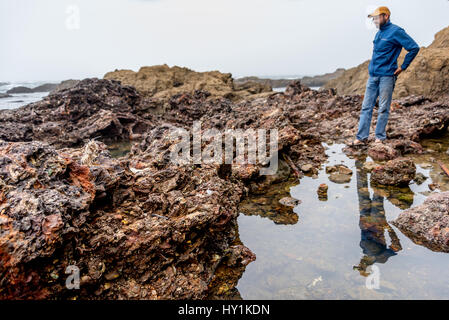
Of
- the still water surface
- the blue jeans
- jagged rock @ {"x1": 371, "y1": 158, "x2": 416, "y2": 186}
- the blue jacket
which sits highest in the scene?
the blue jacket

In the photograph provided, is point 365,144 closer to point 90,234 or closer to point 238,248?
point 238,248

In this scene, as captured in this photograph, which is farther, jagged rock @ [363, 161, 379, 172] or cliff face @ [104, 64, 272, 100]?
cliff face @ [104, 64, 272, 100]

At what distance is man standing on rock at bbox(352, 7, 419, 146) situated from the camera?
4883 millimetres

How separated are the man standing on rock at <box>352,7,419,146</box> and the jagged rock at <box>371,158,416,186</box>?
204 centimetres

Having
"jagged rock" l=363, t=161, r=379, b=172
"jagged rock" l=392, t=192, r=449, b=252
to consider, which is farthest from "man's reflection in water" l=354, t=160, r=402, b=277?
"jagged rock" l=363, t=161, r=379, b=172

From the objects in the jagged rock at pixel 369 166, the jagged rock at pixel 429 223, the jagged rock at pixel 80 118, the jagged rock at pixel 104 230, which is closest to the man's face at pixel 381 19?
the jagged rock at pixel 369 166

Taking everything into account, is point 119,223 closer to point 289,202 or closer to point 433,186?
point 289,202

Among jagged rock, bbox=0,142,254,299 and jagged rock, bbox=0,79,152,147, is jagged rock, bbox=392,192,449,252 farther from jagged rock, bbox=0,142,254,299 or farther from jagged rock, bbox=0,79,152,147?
jagged rock, bbox=0,79,152,147

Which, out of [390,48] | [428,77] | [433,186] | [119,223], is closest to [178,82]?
[428,77]

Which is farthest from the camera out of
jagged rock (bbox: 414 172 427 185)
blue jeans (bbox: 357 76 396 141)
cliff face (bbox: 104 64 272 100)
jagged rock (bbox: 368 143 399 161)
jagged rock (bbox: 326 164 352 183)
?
cliff face (bbox: 104 64 272 100)

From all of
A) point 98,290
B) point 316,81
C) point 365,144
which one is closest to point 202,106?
point 365,144

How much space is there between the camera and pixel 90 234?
2.01 meters

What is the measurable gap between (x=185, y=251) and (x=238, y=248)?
521 mm

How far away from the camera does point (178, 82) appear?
25078mm
